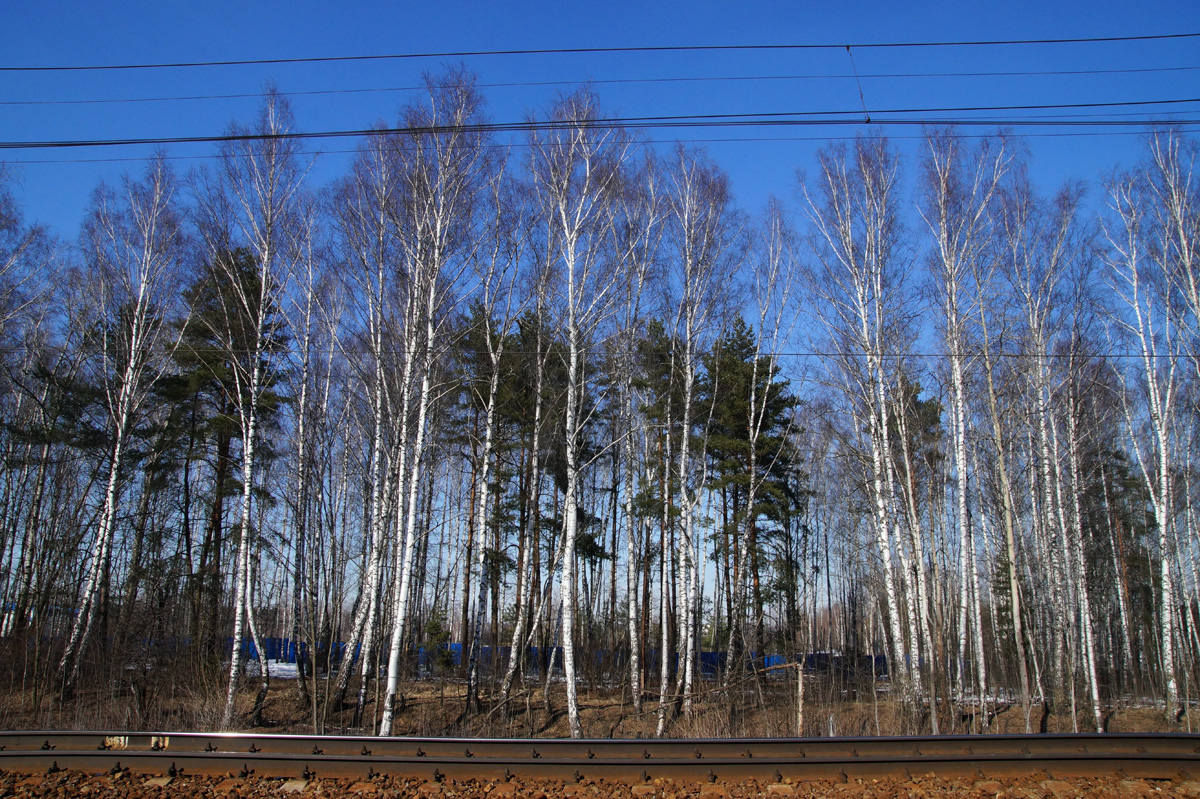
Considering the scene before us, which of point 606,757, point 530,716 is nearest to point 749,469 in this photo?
point 530,716

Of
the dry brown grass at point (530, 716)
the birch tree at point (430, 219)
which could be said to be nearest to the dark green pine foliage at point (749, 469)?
the dry brown grass at point (530, 716)

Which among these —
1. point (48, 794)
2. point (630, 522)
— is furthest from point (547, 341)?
point (48, 794)

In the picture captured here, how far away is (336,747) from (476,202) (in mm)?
10185

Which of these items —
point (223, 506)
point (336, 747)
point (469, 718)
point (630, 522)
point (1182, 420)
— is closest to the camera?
point (336, 747)

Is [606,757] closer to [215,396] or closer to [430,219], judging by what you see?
[430,219]

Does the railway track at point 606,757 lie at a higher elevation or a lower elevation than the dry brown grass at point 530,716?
higher

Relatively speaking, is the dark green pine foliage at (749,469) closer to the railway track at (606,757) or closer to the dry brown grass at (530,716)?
the dry brown grass at (530,716)

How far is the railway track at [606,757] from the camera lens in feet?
19.3

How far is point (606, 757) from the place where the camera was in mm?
6316

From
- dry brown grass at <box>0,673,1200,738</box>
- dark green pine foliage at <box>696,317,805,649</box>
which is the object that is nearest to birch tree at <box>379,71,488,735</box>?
dry brown grass at <box>0,673,1200,738</box>

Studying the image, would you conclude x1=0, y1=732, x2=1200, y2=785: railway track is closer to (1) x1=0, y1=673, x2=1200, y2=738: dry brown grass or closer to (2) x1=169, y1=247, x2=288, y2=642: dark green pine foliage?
(1) x1=0, y1=673, x2=1200, y2=738: dry brown grass

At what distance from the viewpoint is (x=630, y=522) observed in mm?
16172

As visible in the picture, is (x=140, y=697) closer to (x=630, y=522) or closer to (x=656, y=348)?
(x=630, y=522)

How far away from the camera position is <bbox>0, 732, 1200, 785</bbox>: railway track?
5871 millimetres
